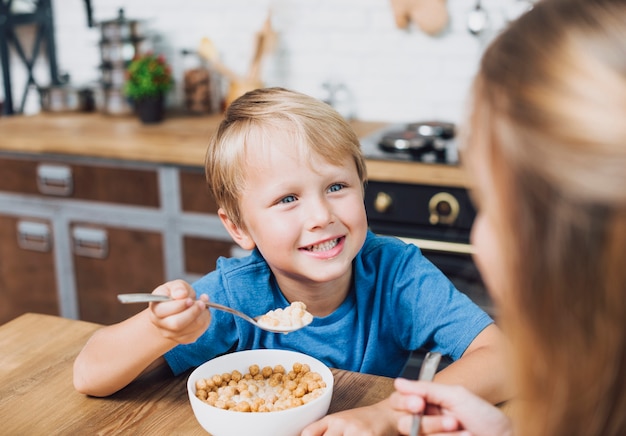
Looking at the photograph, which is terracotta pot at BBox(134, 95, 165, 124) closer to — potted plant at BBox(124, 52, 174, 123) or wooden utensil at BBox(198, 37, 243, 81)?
potted plant at BBox(124, 52, 174, 123)

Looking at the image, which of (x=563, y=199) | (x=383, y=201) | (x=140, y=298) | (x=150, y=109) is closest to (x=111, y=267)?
(x=150, y=109)

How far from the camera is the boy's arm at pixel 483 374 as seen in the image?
1.09m

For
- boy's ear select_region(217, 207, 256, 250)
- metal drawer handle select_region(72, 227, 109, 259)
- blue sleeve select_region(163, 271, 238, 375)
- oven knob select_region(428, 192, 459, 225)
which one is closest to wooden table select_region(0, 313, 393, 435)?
blue sleeve select_region(163, 271, 238, 375)

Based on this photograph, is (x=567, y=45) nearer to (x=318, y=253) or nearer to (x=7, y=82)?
(x=318, y=253)

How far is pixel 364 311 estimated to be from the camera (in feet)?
4.60

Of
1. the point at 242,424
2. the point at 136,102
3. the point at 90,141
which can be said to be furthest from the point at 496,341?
the point at 136,102

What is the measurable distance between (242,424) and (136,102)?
2475 mm

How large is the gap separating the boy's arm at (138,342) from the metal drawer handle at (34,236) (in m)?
1.97

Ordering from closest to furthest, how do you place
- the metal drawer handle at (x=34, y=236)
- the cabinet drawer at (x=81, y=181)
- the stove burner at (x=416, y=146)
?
1. the stove burner at (x=416, y=146)
2. the cabinet drawer at (x=81, y=181)
3. the metal drawer handle at (x=34, y=236)

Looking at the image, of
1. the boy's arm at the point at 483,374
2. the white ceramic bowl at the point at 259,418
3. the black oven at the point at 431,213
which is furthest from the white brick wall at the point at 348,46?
the white ceramic bowl at the point at 259,418

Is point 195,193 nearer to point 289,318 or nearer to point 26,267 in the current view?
point 26,267

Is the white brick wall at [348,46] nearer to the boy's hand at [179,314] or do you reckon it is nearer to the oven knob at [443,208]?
the oven knob at [443,208]

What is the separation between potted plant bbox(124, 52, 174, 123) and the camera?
317 cm

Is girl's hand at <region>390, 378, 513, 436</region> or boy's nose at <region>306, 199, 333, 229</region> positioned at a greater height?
boy's nose at <region>306, 199, 333, 229</region>
